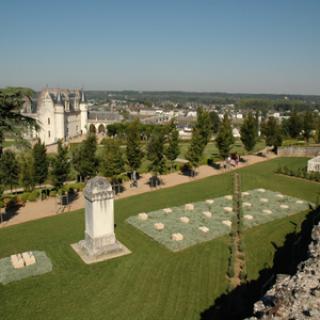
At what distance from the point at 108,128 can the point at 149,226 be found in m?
60.8

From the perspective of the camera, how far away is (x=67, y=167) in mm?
29641

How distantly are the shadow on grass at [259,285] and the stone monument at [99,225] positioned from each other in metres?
6.72

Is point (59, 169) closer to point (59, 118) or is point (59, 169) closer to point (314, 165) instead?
point (314, 165)

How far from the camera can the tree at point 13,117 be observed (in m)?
16.5

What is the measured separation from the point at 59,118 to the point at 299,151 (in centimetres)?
5112

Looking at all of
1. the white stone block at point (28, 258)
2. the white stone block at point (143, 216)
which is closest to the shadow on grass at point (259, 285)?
the white stone block at point (143, 216)

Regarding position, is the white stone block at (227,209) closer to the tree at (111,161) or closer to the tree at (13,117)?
the tree at (111,161)

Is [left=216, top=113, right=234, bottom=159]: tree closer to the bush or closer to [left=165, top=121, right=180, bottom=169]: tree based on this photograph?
[left=165, top=121, right=180, bottom=169]: tree

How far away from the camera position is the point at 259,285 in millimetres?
16297

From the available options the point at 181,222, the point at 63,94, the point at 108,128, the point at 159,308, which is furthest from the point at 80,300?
the point at 63,94

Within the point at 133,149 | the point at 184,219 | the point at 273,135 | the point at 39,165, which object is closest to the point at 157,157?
the point at 133,149

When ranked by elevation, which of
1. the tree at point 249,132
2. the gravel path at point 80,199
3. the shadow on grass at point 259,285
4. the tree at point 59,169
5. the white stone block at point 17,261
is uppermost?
the tree at point 249,132

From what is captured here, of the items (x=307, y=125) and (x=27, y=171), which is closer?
(x=27, y=171)

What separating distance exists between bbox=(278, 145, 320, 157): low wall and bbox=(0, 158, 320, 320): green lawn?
83.6 ft
